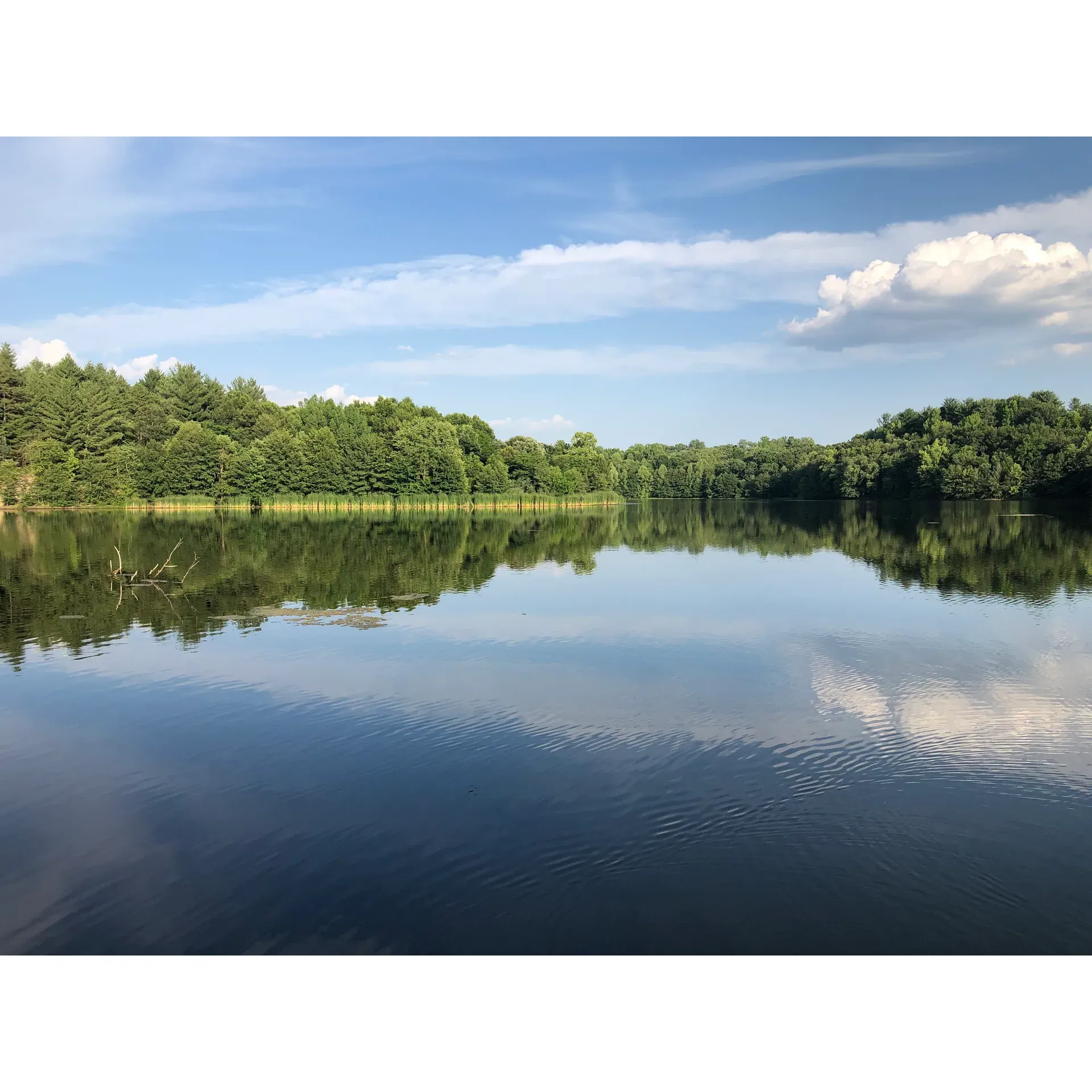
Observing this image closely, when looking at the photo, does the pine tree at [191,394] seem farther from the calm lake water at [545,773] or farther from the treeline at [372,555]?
the calm lake water at [545,773]

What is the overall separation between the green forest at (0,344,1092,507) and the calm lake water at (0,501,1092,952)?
66.2 m

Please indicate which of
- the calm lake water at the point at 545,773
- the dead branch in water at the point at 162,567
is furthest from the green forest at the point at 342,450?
the calm lake water at the point at 545,773

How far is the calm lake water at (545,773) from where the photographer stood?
643 cm

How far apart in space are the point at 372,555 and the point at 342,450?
61180 millimetres

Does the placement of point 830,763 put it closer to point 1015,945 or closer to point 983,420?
point 1015,945

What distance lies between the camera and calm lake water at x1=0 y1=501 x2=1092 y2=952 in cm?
643

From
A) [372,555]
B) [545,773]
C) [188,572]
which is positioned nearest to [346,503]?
[372,555]

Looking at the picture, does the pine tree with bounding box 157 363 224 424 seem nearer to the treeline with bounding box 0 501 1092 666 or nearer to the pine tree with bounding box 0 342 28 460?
the pine tree with bounding box 0 342 28 460

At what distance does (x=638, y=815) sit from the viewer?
27.1ft

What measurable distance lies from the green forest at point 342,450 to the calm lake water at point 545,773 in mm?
66165

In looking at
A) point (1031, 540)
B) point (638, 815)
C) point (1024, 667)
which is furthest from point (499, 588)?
point (1031, 540)

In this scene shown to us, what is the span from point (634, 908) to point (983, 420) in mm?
117215

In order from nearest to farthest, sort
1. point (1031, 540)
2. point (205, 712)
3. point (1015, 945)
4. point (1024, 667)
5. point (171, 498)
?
point (1015, 945) → point (205, 712) → point (1024, 667) → point (1031, 540) → point (171, 498)

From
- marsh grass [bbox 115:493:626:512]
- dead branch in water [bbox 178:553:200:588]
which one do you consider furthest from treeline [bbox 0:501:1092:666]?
marsh grass [bbox 115:493:626:512]
